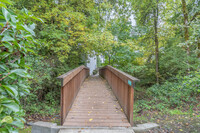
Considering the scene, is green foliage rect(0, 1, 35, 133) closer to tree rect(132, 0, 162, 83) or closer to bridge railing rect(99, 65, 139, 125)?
bridge railing rect(99, 65, 139, 125)

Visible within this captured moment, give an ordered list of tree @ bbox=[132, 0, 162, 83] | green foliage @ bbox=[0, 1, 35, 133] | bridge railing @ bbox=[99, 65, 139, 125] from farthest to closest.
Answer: tree @ bbox=[132, 0, 162, 83]
bridge railing @ bbox=[99, 65, 139, 125]
green foliage @ bbox=[0, 1, 35, 133]

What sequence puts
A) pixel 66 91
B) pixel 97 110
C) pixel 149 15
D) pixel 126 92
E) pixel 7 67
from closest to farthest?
1. pixel 7 67
2. pixel 66 91
3. pixel 126 92
4. pixel 97 110
5. pixel 149 15

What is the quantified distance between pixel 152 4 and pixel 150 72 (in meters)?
5.19

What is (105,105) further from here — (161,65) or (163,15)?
(163,15)

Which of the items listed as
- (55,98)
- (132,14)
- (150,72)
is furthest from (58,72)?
(132,14)

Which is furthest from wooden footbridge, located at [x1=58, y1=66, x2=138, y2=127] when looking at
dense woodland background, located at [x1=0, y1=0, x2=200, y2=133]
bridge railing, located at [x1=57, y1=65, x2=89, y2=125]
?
dense woodland background, located at [x1=0, y1=0, x2=200, y2=133]

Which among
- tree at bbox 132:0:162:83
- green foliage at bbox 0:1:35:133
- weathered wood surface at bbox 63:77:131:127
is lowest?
weathered wood surface at bbox 63:77:131:127

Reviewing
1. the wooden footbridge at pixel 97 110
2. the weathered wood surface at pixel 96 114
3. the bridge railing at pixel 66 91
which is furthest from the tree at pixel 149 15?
the bridge railing at pixel 66 91

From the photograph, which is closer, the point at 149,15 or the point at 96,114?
the point at 96,114

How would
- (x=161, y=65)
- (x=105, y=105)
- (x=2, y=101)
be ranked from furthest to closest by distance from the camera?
(x=161, y=65) → (x=105, y=105) → (x=2, y=101)

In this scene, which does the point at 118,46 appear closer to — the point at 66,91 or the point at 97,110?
the point at 97,110

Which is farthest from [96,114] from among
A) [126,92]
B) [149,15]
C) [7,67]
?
[149,15]

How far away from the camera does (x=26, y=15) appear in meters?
1.27

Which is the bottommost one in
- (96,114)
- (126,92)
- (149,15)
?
(96,114)
